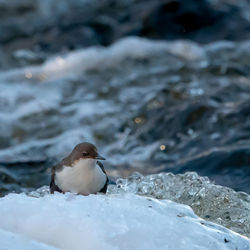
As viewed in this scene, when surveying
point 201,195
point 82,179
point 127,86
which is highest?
point 82,179

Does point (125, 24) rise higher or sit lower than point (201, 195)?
lower

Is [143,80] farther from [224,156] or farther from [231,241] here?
[231,241]

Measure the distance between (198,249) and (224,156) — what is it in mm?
3256

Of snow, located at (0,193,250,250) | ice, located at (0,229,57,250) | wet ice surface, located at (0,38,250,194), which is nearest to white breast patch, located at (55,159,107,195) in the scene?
snow, located at (0,193,250,250)

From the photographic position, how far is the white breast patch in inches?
149

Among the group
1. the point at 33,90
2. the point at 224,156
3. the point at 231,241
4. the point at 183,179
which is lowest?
the point at 33,90

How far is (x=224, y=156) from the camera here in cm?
605

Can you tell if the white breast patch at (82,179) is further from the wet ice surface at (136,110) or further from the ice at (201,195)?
the wet ice surface at (136,110)

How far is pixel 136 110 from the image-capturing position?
781 centimetres


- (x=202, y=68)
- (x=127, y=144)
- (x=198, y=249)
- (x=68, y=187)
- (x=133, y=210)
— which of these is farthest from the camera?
(x=202, y=68)

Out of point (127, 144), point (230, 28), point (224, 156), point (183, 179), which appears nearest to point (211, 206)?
point (183, 179)

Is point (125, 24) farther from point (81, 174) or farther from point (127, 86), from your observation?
point (81, 174)

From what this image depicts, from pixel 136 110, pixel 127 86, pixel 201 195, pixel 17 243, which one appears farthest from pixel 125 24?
pixel 17 243

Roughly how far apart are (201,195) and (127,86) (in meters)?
4.79
